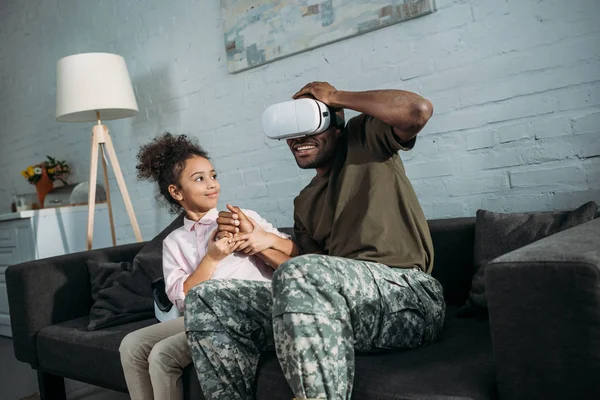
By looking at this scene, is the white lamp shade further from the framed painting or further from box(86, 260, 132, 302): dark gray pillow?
box(86, 260, 132, 302): dark gray pillow

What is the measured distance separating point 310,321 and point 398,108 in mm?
551

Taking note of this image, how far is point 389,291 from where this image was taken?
1.31m

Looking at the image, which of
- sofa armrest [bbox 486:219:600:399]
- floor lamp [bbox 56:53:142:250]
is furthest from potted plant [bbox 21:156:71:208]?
sofa armrest [bbox 486:219:600:399]

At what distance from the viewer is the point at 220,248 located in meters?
1.61

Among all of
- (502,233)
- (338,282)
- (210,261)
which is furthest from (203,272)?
(502,233)

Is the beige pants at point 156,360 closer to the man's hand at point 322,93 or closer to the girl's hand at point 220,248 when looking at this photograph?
the girl's hand at point 220,248

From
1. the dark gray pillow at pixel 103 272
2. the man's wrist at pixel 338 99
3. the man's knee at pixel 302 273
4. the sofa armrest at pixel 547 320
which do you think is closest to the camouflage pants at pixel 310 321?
the man's knee at pixel 302 273

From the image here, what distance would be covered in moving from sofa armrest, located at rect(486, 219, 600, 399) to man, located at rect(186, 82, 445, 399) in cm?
31

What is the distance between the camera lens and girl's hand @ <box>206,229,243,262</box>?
1614 mm

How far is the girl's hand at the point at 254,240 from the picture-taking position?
163 centimetres

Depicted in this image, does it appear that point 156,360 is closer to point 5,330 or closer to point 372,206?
point 372,206

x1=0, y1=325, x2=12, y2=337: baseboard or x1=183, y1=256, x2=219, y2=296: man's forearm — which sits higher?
x1=183, y1=256, x2=219, y2=296: man's forearm

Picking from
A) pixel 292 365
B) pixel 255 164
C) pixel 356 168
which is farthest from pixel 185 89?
pixel 292 365

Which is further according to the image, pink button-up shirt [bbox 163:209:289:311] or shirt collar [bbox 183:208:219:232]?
shirt collar [bbox 183:208:219:232]
